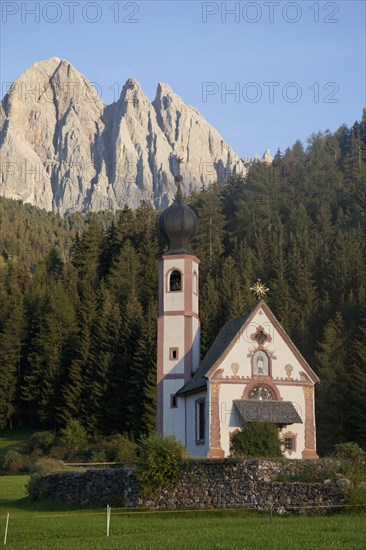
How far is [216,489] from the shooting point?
2712 centimetres

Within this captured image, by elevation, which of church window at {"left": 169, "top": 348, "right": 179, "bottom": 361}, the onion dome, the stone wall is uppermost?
the onion dome

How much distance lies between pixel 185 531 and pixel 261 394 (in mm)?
21868

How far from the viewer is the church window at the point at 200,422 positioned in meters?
42.2

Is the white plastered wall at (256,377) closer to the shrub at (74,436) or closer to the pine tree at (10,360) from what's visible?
the shrub at (74,436)

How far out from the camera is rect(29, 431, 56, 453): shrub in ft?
197

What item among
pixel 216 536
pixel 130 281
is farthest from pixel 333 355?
pixel 216 536

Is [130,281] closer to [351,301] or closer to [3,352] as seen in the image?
[3,352]

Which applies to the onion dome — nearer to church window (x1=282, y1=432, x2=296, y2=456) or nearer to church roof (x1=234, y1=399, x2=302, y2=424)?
church roof (x1=234, y1=399, x2=302, y2=424)

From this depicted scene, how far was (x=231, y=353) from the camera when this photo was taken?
42531 mm

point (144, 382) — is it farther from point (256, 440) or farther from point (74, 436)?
point (256, 440)

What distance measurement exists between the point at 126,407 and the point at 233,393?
2093cm

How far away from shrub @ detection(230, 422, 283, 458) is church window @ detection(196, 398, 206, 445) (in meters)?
2.14

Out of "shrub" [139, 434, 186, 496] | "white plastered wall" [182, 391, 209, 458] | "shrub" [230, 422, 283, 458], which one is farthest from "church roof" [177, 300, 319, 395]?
"shrub" [139, 434, 186, 496]

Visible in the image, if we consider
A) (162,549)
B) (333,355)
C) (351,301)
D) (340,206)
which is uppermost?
(340,206)
